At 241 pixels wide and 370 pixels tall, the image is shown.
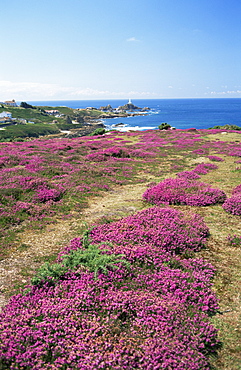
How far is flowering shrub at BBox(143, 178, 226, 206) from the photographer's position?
17.1 meters

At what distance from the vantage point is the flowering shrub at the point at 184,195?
17.1 metres

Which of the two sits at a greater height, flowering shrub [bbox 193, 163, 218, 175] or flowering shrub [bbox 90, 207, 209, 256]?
flowering shrub [bbox 193, 163, 218, 175]

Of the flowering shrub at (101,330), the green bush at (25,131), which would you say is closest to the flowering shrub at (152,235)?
the flowering shrub at (101,330)

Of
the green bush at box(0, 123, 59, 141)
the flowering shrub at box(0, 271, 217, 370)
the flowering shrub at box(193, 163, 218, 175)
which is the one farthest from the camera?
the green bush at box(0, 123, 59, 141)

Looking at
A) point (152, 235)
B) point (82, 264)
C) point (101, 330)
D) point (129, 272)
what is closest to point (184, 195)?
point (152, 235)

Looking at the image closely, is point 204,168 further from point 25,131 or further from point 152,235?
point 25,131

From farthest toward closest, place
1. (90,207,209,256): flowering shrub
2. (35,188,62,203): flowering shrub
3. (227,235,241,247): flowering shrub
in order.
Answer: (35,188,62,203): flowering shrub → (227,235,241,247): flowering shrub → (90,207,209,256): flowering shrub

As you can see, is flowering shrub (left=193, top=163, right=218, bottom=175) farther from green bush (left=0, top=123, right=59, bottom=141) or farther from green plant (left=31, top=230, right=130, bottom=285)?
green bush (left=0, top=123, right=59, bottom=141)

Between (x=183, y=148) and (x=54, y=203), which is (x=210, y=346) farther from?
(x=183, y=148)

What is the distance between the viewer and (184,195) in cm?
1770

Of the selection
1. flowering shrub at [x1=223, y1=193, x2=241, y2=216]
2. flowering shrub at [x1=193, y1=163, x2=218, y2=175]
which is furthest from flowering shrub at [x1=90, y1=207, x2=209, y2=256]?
flowering shrub at [x1=193, y1=163, x2=218, y2=175]

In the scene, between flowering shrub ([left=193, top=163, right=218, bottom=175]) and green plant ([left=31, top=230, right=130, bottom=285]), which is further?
flowering shrub ([left=193, top=163, right=218, bottom=175])

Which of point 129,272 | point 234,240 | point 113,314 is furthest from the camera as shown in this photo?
point 234,240

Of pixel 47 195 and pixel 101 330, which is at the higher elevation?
pixel 47 195
